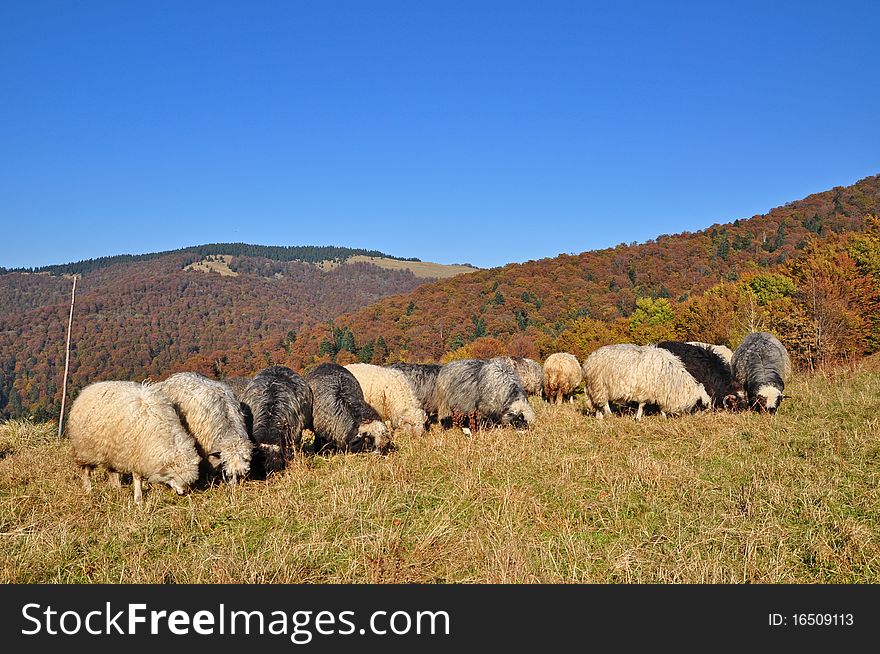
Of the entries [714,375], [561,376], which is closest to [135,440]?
[714,375]

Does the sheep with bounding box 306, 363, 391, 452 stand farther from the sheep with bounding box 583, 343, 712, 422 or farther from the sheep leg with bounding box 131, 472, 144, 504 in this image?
the sheep with bounding box 583, 343, 712, 422

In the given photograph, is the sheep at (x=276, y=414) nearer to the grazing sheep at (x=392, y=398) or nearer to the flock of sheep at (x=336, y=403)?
the flock of sheep at (x=336, y=403)

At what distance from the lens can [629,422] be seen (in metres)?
11.9

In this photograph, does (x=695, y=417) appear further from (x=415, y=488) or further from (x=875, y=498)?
(x=415, y=488)

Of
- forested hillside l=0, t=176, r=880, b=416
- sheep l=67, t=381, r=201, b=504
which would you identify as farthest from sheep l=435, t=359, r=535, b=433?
forested hillside l=0, t=176, r=880, b=416

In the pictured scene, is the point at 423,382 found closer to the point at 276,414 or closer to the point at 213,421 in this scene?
the point at 276,414

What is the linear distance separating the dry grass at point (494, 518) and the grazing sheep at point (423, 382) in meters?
4.90

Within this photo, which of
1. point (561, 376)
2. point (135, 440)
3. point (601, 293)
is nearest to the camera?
point (135, 440)

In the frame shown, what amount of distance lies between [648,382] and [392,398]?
623 centimetres

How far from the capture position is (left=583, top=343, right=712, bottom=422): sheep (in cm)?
1258

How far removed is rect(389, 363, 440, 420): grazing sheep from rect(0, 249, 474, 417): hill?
33.6 m

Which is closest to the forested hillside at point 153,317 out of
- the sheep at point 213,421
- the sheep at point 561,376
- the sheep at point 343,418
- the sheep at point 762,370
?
the sheep at point 561,376

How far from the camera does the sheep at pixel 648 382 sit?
1258 cm

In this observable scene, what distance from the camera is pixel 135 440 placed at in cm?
746
